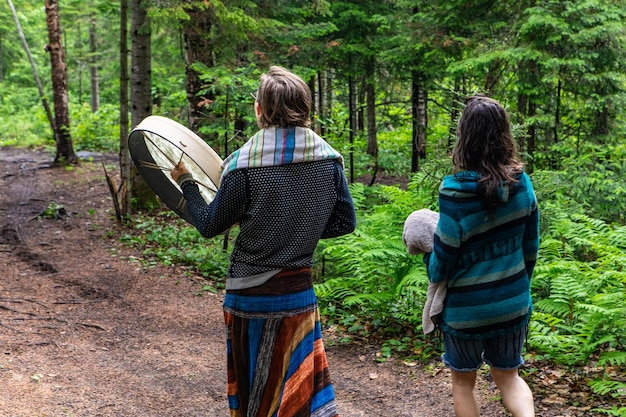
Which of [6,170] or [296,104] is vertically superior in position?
[296,104]

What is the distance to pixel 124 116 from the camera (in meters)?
10.8

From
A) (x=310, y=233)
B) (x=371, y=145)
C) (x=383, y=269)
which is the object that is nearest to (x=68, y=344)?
(x=383, y=269)

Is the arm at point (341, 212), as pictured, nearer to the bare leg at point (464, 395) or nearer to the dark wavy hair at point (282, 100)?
the dark wavy hair at point (282, 100)

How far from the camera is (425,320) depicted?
3.31m

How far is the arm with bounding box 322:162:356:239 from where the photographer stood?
312 cm

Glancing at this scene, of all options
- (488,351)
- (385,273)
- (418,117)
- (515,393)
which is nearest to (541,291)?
(385,273)

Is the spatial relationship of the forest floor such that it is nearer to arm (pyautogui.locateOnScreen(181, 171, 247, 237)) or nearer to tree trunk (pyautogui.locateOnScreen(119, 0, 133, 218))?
tree trunk (pyautogui.locateOnScreen(119, 0, 133, 218))

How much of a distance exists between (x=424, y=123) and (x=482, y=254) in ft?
38.4

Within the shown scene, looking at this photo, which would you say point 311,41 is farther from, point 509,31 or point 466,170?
Answer: point 466,170

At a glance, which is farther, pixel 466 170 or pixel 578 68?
pixel 578 68

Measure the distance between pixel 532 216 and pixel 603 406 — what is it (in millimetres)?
2246

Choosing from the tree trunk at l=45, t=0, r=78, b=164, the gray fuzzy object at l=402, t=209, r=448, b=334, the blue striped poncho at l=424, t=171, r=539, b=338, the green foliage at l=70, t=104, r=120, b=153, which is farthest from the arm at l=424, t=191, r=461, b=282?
the green foliage at l=70, t=104, r=120, b=153

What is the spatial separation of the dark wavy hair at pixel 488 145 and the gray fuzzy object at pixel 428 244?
37 cm

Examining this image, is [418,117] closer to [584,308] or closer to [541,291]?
[541,291]
